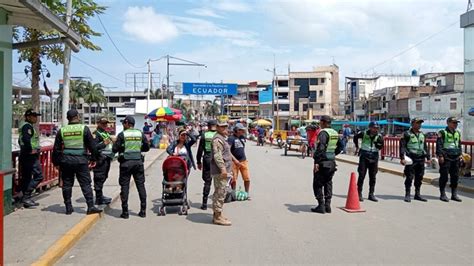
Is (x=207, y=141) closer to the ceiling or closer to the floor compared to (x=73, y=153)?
closer to the ceiling

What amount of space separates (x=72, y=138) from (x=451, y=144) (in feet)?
26.6

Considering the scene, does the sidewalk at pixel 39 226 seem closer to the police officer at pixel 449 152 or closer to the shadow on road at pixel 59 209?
the shadow on road at pixel 59 209

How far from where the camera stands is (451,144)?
11172mm

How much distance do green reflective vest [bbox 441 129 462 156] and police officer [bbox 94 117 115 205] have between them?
24.0ft

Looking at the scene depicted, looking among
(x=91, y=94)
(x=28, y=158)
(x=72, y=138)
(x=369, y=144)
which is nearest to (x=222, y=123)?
(x=72, y=138)

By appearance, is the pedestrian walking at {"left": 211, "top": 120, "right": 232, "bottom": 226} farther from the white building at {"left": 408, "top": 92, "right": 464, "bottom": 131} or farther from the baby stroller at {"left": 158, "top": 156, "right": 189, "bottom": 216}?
the white building at {"left": 408, "top": 92, "right": 464, "bottom": 131}

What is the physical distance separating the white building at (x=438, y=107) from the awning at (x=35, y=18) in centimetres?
4417

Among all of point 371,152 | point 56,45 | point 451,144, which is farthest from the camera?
point 56,45

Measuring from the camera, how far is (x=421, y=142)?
36.7 ft

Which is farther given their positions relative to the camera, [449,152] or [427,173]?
[427,173]

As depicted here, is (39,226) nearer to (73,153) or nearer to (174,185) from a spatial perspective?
(73,153)

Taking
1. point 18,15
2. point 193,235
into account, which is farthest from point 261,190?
point 18,15

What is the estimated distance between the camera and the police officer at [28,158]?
9.41 metres

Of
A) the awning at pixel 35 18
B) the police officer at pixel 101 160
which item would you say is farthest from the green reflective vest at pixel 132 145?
the awning at pixel 35 18
